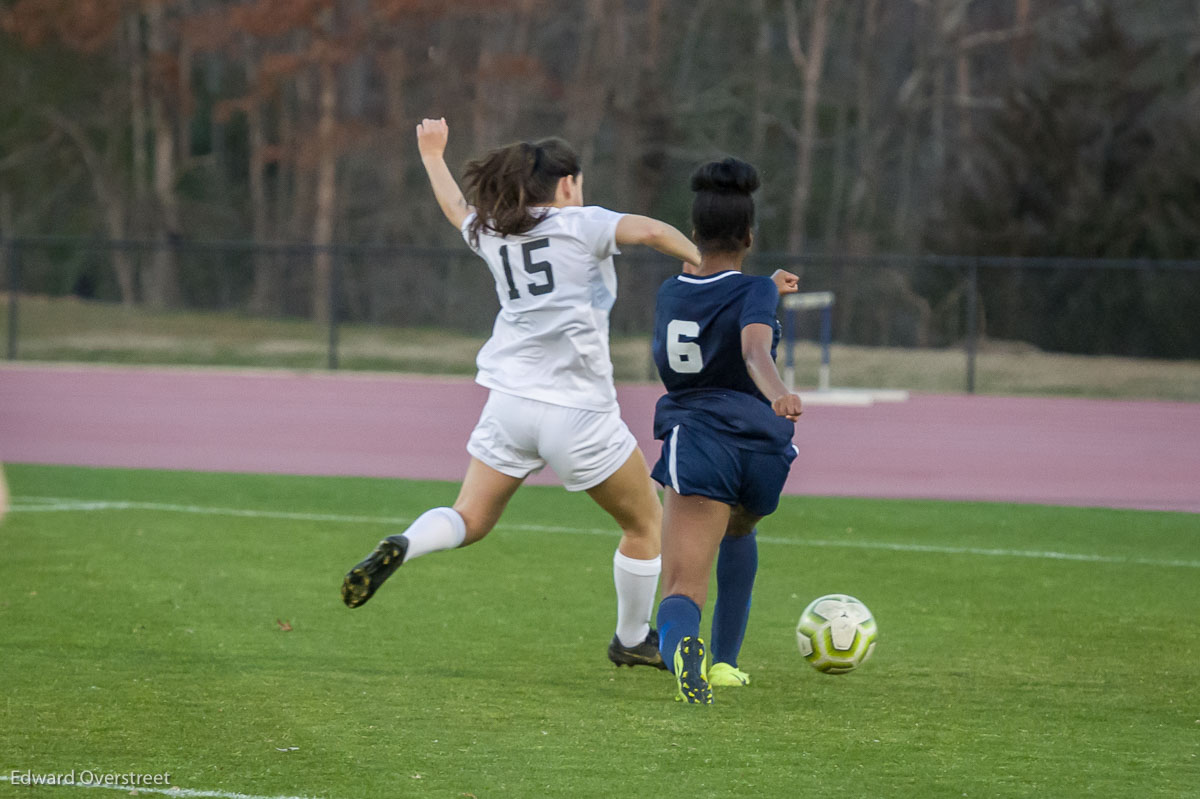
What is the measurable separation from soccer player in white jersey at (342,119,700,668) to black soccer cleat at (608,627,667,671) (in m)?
0.73

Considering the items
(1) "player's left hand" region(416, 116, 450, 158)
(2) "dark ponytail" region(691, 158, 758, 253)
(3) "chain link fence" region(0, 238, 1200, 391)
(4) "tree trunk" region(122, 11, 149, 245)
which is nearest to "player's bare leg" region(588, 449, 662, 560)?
(2) "dark ponytail" region(691, 158, 758, 253)

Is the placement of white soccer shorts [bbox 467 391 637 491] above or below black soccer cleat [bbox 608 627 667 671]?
above

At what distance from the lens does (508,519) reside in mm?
11391

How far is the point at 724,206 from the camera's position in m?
5.81

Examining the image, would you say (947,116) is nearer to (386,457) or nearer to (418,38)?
(418,38)

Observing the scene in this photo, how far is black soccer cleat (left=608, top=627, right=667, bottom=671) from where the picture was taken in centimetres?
667

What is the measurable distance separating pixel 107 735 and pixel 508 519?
19.9ft

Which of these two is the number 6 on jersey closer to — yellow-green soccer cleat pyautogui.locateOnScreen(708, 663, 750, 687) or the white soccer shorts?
the white soccer shorts

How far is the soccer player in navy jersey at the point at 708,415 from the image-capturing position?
576cm

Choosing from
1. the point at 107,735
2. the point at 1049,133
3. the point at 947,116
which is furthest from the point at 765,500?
the point at 947,116

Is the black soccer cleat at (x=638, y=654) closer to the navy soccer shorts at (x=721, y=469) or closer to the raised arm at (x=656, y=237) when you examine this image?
the navy soccer shorts at (x=721, y=469)

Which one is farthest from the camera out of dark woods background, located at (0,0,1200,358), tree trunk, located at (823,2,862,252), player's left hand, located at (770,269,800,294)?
tree trunk, located at (823,2,862,252)

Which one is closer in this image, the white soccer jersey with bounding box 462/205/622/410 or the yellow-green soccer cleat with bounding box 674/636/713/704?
the yellow-green soccer cleat with bounding box 674/636/713/704

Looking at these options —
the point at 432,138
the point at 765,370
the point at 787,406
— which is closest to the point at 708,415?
the point at 765,370
